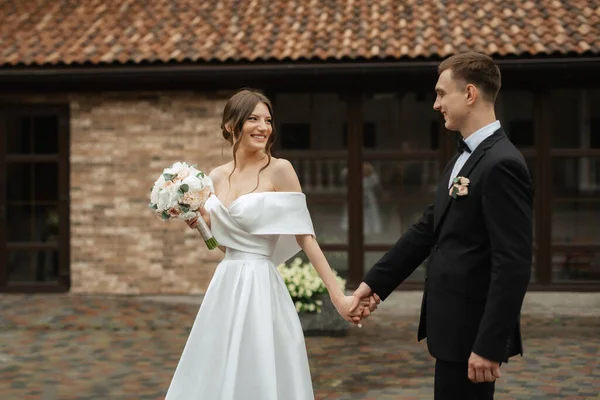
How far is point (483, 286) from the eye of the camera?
137 inches

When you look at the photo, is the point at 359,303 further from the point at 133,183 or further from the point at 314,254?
the point at 133,183

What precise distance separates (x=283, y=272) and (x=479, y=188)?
257 inches

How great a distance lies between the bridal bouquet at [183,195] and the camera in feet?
14.5

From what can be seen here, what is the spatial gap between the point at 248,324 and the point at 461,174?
4.65 ft

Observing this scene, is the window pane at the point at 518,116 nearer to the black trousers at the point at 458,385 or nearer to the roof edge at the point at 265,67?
the roof edge at the point at 265,67

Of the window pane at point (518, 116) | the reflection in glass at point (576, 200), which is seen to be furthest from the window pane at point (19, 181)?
the reflection in glass at point (576, 200)

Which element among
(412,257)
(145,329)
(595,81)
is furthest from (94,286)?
(412,257)

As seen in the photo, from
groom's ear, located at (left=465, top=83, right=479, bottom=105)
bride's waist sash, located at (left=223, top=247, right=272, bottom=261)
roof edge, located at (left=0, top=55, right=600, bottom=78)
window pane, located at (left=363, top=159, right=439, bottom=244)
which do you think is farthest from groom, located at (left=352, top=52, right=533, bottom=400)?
window pane, located at (left=363, top=159, right=439, bottom=244)

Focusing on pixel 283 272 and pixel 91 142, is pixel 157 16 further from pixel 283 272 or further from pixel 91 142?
pixel 283 272

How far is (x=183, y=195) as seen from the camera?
4430 millimetres

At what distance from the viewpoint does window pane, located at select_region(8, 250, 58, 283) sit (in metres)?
13.1

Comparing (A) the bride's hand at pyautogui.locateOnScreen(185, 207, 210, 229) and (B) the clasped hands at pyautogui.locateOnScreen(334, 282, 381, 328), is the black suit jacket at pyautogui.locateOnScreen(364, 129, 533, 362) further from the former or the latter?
(A) the bride's hand at pyautogui.locateOnScreen(185, 207, 210, 229)

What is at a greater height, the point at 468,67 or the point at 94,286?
the point at 468,67

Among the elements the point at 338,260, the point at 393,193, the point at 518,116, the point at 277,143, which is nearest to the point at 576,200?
the point at 518,116
